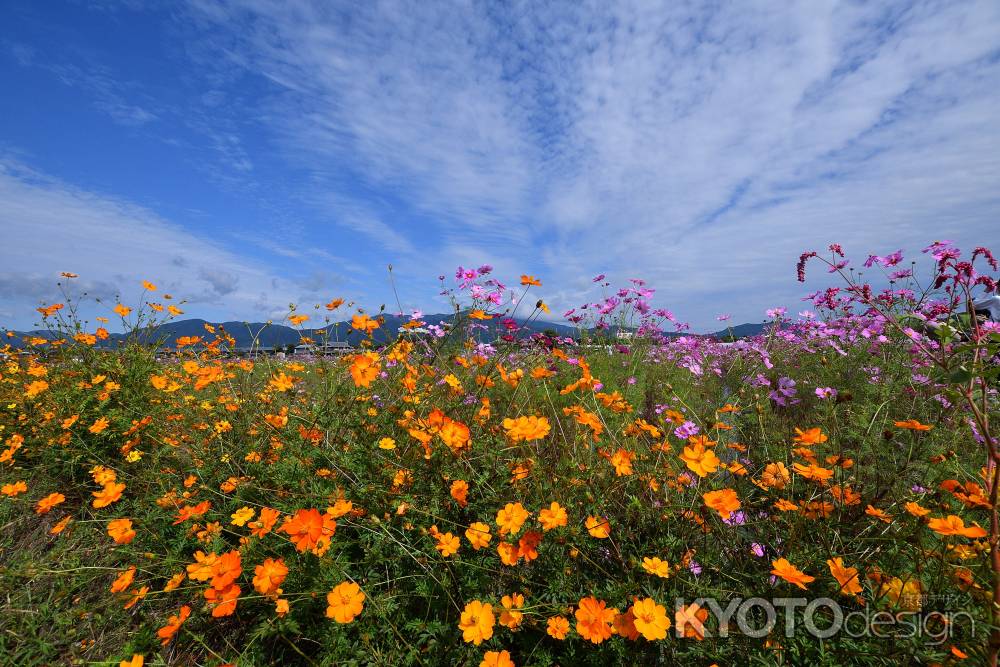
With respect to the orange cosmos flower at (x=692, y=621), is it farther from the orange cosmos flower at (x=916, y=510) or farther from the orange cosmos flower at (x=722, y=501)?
the orange cosmos flower at (x=916, y=510)

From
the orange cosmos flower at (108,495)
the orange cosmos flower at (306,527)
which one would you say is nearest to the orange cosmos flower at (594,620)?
the orange cosmos flower at (306,527)

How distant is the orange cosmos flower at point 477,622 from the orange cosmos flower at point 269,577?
1.87 feet

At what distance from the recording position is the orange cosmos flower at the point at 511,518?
1.32m

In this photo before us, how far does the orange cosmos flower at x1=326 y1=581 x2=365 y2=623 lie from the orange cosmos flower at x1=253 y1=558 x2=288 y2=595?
18 centimetres

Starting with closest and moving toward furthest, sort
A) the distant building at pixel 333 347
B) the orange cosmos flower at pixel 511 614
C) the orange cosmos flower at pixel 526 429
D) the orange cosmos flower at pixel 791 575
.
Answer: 1. the orange cosmos flower at pixel 791 575
2. the orange cosmos flower at pixel 511 614
3. the orange cosmos flower at pixel 526 429
4. the distant building at pixel 333 347

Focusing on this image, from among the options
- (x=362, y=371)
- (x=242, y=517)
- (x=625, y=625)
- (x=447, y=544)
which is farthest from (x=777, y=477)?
(x=242, y=517)

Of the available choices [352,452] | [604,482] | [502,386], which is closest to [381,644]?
[352,452]

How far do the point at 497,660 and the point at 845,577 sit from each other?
0.96 meters

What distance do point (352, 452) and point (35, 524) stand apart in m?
1.93

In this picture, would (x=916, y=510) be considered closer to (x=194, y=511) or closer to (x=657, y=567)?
(x=657, y=567)

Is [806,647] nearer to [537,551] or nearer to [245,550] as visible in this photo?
[537,551]

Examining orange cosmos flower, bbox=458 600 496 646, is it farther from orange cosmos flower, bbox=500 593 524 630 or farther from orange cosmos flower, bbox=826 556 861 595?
orange cosmos flower, bbox=826 556 861 595

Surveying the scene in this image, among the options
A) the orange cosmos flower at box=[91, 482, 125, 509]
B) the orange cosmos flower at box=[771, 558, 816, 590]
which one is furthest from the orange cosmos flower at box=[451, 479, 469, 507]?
the orange cosmos flower at box=[91, 482, 125, 509]

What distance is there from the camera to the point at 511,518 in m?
1.35
